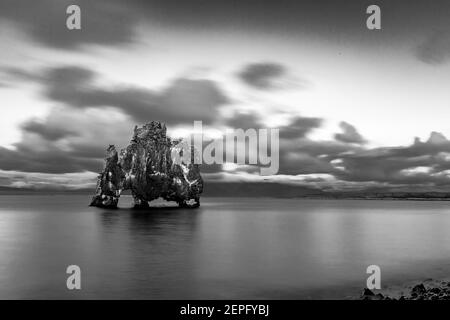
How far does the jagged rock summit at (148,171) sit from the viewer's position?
13025 cm

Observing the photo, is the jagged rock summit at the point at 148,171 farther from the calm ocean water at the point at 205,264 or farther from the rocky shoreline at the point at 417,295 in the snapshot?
the rocky shoreline at the point at 417,295

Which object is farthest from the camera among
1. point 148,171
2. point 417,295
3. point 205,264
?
point 148,171

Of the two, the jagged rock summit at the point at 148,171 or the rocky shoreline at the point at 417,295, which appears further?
the jagged rock summit at the point at 148,171

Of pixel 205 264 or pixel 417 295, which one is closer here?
pixel 417 295

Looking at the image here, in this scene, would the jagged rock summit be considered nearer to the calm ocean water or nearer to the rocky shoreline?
the calm ocean water

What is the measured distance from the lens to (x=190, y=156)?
479 feet

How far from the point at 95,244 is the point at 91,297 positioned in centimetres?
2855

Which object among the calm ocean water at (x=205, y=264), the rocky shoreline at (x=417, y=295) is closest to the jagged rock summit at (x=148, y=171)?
the calm ocean water at (x=205, y=264)

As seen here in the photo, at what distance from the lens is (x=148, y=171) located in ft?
424

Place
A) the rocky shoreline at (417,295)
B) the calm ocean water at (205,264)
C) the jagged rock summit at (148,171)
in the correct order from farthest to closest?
the jagged rock summit at (148,171)
the calm ocean water at (205,264)
the rocky shoreline at (417,295)

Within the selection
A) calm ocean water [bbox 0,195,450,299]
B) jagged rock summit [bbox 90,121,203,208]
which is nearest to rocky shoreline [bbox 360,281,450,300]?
calm ocean water [bbox 0,195,450,299]

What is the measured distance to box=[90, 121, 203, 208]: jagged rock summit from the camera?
427 feet

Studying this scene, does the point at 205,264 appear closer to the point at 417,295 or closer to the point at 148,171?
the point at 417,295

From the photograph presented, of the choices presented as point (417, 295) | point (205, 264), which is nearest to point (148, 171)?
point (205, 264)
